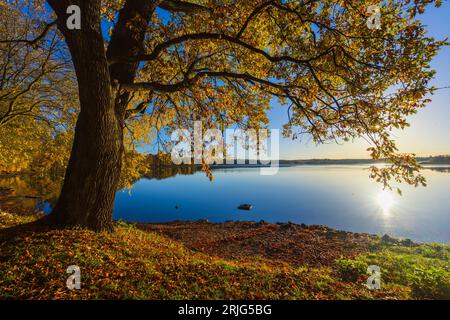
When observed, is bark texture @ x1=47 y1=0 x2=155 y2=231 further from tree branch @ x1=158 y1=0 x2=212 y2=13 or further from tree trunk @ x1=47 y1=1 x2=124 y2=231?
tree branch @ x1=158 y1=0 x2=212 y2=13

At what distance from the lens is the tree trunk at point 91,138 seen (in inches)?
230

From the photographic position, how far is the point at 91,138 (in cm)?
646

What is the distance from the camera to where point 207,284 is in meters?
5.10

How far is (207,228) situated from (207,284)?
1660 cm

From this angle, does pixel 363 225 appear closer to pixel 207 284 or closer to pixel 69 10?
pixel 207 284

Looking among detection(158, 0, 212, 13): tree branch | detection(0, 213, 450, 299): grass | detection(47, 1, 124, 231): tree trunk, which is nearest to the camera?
detection(0, 213, 450, 299): grass

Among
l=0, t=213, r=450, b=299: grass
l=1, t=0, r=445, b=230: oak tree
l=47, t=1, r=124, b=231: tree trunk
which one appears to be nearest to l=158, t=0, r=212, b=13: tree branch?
l=1, t=0, r=445, b=230: oak tree

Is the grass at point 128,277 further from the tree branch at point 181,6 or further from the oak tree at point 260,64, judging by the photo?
the tree branch at point 181,6

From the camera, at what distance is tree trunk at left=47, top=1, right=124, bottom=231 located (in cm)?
585

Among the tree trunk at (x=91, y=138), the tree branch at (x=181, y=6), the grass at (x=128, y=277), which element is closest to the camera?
the grass at (x=128, y=277)

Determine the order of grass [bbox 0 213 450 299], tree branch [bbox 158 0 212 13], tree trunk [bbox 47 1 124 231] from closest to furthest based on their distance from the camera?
grass [bbox 0 213 450 299]
tree trunk [bbox 47 1 124 231]
tree branch [bbox 158 0 212 13]

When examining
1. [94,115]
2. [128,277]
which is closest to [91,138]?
[94,115]

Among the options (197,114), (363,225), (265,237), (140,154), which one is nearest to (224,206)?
(363,225)

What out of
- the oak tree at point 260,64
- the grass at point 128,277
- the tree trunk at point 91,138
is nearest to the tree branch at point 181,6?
the oak tree at point 260,64
